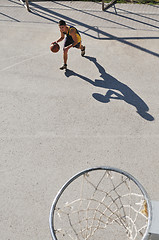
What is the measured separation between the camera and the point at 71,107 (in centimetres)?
719

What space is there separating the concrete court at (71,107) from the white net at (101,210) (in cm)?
31

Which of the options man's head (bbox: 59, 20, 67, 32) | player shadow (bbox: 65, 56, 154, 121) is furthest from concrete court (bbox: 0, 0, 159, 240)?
man's head (bbox: 59, 20, 67, 32)

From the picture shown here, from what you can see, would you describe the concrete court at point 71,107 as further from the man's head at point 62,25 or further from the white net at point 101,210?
the man's head at point 62,25

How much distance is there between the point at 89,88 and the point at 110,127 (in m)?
1.43

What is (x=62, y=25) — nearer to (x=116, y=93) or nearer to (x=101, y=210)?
(x=116, y=93)

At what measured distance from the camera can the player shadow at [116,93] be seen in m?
7.00

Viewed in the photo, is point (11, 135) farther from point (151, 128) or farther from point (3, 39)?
point (3, 39)

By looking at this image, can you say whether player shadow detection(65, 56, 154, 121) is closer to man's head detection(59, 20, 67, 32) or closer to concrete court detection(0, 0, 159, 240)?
concrete court detection(0, 0, 159, 240)

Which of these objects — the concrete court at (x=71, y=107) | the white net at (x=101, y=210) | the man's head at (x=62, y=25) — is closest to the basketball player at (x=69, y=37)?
the man's head at (x=62, y=25)

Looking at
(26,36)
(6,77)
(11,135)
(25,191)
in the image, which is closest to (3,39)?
(26,36)

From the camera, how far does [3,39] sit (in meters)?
9.42

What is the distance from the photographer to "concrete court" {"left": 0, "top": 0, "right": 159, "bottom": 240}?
18.9ft

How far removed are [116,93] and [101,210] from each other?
3.25m

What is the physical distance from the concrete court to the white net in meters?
0.31
